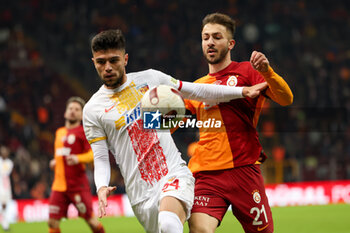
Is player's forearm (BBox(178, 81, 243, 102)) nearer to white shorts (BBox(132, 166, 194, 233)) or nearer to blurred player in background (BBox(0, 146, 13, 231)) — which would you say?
white shorts (BBox(132, 166, 194, 233))

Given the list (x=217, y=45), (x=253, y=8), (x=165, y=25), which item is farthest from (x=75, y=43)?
(x=217, y=45)

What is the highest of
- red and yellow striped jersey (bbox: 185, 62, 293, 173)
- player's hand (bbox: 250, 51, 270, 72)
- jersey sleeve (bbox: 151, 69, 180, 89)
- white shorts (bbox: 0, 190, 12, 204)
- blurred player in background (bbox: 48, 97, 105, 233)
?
player's hand (bbox: 250, 51, 270, 72)

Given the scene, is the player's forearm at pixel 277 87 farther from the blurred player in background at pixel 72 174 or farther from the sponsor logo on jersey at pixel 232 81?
the blurred player in background at pixel 72 174

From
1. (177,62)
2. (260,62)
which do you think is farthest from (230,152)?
(177,62)

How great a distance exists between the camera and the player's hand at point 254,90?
431 centimetres

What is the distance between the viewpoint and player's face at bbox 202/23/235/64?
15.2 feet

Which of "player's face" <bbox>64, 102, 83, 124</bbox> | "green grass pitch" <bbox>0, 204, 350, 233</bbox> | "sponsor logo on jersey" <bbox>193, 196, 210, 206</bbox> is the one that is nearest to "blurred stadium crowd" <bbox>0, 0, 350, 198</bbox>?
"green grass pitch" <bbox>0, 204, 350, 233</bbox>

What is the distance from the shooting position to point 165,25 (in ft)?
63.3

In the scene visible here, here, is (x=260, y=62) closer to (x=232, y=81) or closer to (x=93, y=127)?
(x=232, y=81)

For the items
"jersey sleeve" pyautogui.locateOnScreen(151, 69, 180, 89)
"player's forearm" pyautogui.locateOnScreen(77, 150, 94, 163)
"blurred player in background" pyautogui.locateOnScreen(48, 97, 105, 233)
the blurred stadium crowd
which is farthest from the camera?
the blurred stadium crowd

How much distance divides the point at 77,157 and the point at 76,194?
568mm

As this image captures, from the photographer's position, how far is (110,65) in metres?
3.98

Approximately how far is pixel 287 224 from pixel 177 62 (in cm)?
872

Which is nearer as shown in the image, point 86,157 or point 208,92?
point 208,92
